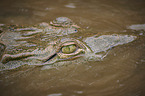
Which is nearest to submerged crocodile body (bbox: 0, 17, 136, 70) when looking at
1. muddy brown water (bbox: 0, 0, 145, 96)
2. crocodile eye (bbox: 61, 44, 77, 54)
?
crocodile eye (bbox: 61, 44, 77, 54)

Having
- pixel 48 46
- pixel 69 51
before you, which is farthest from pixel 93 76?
pixel 48 46

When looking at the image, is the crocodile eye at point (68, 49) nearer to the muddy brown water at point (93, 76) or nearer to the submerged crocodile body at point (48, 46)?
the submerged crocodile body at point (48, 46)

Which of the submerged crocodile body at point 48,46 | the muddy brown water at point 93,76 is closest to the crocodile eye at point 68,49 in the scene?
the submerged crocodile body at point 48,46

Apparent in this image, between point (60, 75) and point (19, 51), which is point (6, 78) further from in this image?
point (60, 75)

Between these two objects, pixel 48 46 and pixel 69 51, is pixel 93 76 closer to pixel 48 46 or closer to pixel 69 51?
pixel 69 51

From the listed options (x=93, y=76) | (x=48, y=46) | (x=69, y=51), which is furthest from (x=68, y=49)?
(x=93, y=76)

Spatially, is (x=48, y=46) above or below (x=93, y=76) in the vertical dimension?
above

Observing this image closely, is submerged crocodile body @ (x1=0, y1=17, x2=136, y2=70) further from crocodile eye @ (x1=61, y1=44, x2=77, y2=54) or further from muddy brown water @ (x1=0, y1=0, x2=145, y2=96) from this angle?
A: muddy brown water @ (x1=0, y1=0, x2=145, y2=96)

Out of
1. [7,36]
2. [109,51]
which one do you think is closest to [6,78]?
[7,36]

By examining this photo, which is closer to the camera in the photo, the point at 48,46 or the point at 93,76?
the point at 93,76
